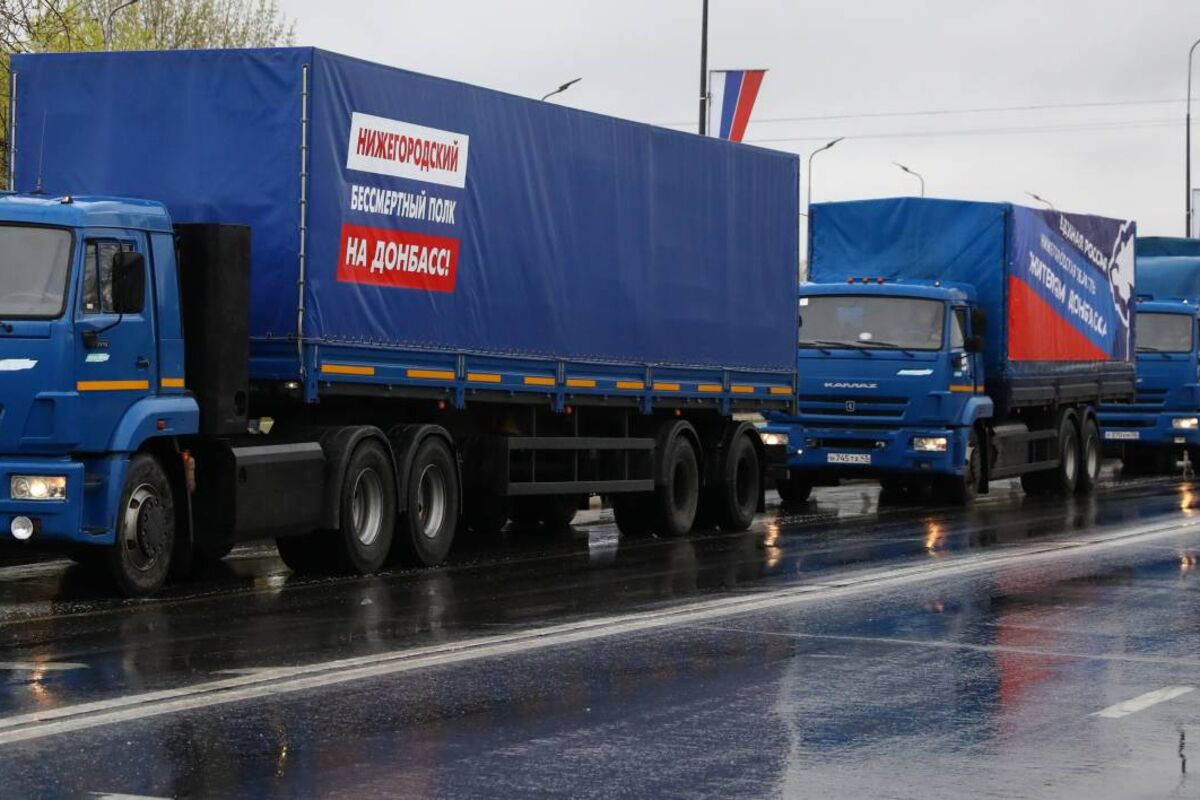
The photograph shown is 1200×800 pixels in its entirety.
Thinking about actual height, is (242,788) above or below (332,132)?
below

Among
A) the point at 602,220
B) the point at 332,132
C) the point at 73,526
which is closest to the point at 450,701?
the point at 73,526

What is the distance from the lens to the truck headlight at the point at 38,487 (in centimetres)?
1367

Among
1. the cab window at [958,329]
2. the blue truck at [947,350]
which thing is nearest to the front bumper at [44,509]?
the blue truck at [947,350]

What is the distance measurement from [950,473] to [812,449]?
1592mm

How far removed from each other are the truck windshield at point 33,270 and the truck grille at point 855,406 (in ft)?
42.3

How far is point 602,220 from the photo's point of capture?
19625 millimetres

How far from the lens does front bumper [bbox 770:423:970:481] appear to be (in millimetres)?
25219

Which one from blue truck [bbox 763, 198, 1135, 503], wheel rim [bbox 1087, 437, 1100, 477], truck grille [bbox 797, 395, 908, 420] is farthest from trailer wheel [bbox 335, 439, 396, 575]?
wheel rim [bbox 1087, 437, 1100, 477]

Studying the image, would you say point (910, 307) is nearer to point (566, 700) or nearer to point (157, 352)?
point (157, 352)

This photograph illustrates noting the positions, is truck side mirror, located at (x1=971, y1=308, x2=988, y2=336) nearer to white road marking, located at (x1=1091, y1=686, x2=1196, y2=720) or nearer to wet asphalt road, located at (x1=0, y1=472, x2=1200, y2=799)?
wet asphalt road, located at (x1=0, y1=472, x2=1200, y2=799)

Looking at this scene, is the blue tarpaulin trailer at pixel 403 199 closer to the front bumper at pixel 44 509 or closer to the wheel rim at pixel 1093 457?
the front bumper at pixel 44 509

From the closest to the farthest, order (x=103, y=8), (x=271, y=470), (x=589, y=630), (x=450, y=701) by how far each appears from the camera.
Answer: (x=450, y=701)
(x=589, y=630)
(x=271, y=470)
(x=103, y=8)

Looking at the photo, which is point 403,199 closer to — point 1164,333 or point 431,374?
point 431,374

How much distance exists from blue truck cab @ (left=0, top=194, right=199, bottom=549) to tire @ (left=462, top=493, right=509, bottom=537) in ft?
20.7
